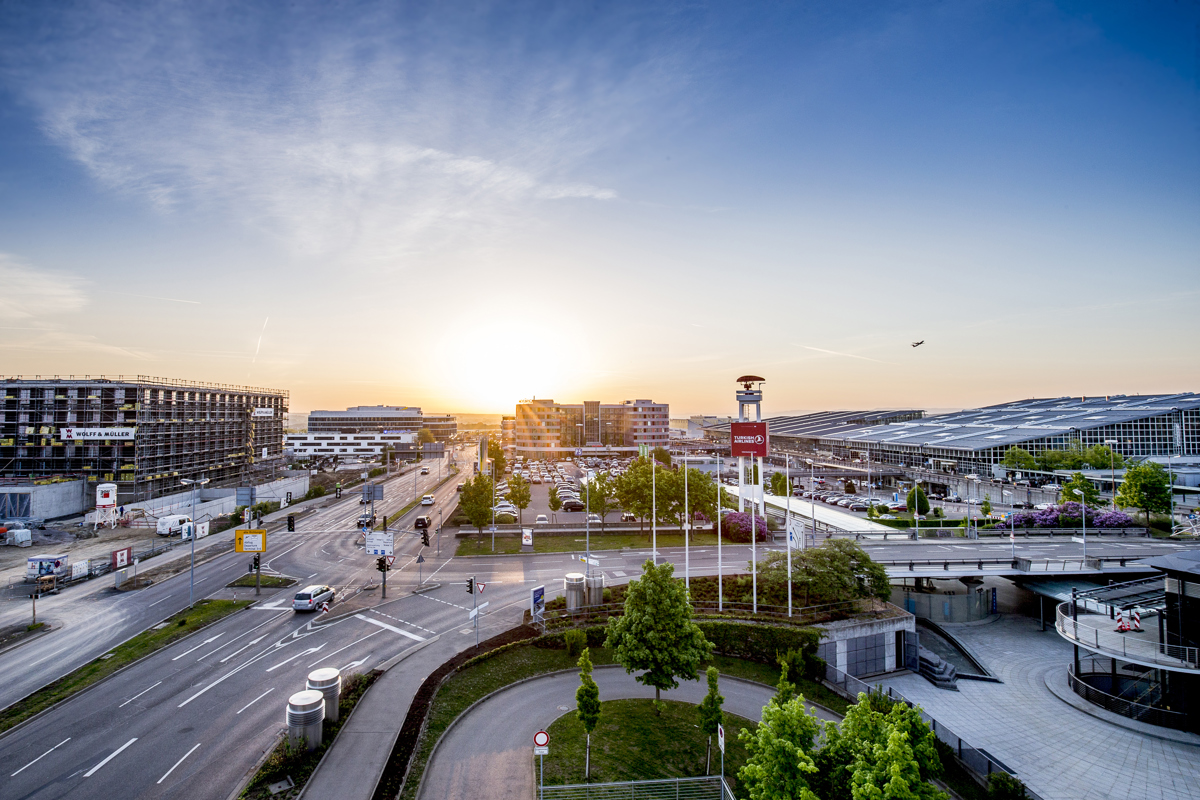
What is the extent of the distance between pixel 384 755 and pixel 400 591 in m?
20.2

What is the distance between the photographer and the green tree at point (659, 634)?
73.5 ft

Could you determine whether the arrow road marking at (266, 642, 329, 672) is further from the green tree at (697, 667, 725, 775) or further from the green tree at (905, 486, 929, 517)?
the green tree at (905, 486, 929, 517)

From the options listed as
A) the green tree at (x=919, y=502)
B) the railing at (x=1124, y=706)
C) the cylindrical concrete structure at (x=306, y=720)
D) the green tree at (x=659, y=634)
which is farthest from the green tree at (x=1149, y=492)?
the cylindrical concrete structure at (x=306, y=720)

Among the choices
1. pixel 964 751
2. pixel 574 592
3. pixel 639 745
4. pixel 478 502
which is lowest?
pixel 964 751

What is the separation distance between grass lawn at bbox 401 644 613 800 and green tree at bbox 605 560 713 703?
528 cm

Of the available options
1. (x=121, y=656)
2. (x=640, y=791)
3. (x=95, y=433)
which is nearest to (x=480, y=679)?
(x=640, y=791)

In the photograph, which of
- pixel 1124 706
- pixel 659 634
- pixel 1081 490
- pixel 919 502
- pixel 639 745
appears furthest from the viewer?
pixel 919 502

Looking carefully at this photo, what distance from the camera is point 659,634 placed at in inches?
885

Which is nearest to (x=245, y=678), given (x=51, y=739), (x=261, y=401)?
(x=51, y=739)

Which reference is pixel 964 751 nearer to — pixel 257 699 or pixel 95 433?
pixel 257 699

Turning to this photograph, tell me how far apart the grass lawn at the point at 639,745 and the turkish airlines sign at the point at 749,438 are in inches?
809

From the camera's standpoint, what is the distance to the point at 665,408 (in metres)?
155

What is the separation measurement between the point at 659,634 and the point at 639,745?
3.96m

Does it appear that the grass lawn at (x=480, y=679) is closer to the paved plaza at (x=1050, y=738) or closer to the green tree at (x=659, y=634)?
the green tree at (x=659, y=634)
